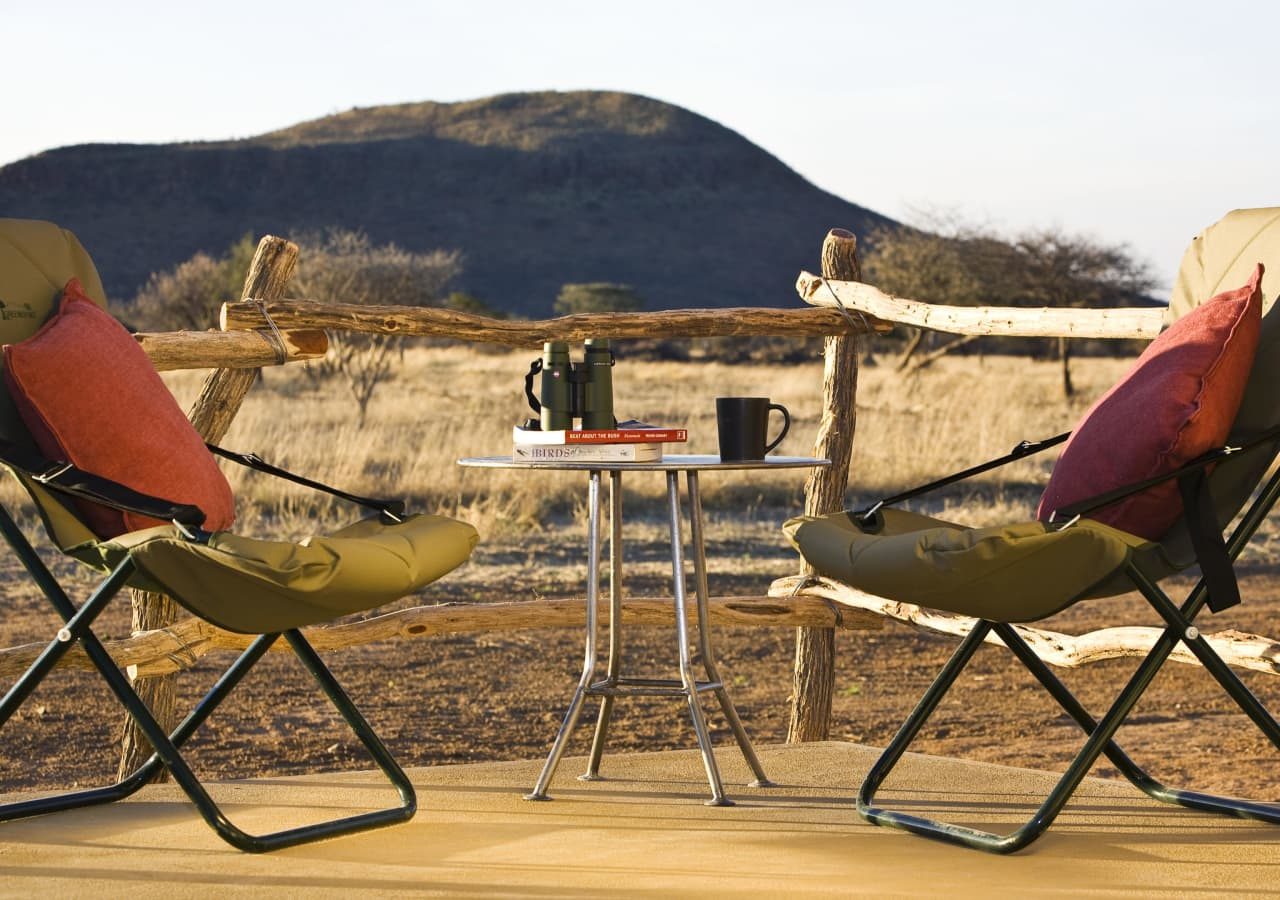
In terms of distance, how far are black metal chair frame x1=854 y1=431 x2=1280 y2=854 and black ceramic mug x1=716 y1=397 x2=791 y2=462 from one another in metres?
0.28

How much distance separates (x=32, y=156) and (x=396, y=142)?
1122 centimetres

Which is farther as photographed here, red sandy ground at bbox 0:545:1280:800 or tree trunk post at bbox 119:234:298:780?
red sandy ground at bbox 0:545:1280:800

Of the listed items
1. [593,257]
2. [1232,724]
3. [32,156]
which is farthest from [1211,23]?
[32,156]

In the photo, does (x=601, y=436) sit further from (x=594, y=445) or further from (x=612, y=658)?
(x=612, y=658)

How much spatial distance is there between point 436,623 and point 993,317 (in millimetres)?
1459

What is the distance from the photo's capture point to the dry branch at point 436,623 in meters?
3.21

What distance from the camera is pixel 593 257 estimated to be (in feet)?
153

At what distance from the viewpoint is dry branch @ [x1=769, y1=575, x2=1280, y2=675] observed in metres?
2.95

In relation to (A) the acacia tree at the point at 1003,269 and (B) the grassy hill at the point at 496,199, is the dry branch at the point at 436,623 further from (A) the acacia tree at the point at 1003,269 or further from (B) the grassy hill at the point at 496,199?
(B) the grassy hill at the point at 496,199

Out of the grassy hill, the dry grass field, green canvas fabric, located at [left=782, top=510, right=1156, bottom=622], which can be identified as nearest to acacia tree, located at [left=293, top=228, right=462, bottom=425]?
the dry grass field

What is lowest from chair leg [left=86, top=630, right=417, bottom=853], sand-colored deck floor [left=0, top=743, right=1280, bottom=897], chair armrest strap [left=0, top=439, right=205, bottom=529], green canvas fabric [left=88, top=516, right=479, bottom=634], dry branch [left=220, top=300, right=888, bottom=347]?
sand-colored deck floor [left=0, top=743, right=1280, bottom=897]

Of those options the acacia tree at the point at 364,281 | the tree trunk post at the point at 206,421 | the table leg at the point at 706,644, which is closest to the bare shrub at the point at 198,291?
the acacia tree at the point at 364,281

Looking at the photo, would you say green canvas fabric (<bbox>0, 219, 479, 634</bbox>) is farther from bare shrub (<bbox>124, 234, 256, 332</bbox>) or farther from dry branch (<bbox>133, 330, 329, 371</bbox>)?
bare shrub (<bbox>124, 234, 256, 332</bbox>)

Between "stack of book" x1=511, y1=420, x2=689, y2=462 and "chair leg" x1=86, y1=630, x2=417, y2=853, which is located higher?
"stack of book" x1=511, y1=420, x2=689, y2=462
